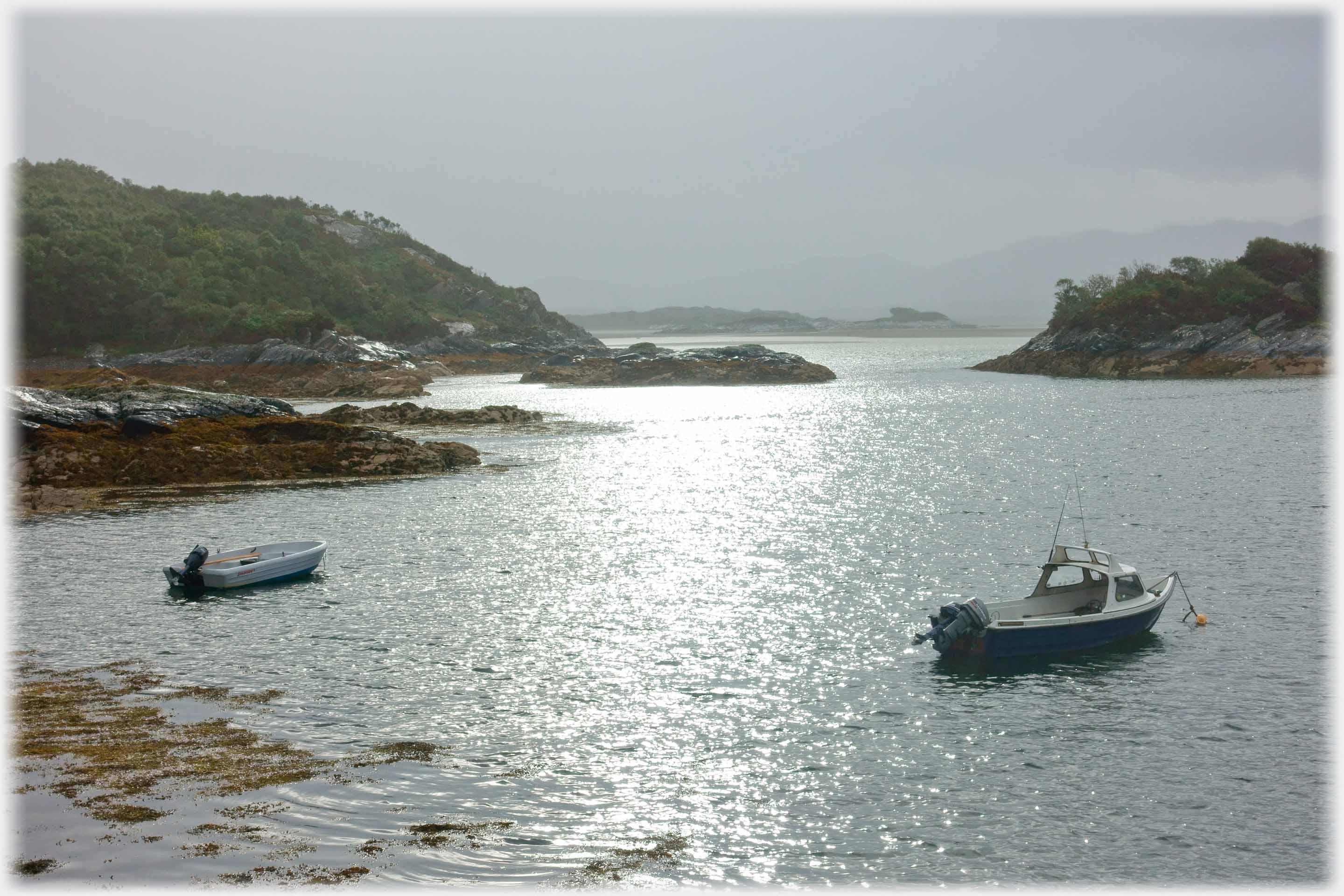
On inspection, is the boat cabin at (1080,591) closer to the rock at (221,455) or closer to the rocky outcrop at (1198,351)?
the rock at (221,455)

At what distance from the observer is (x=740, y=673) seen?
25547 mm

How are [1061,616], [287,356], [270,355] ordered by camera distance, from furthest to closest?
[270,355] → [287,356] → [1061,616]

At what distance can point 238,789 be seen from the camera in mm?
17594

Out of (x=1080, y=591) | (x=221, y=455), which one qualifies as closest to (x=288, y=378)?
(x=221, y=455)

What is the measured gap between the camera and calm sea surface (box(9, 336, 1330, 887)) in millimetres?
16609

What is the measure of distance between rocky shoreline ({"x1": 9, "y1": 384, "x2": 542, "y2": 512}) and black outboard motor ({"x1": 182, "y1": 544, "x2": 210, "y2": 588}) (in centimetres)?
2041

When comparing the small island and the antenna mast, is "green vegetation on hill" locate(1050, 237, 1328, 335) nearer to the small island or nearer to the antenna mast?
the small island

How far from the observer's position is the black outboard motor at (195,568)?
3366cm

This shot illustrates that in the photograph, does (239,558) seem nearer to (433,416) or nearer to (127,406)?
(127,406)

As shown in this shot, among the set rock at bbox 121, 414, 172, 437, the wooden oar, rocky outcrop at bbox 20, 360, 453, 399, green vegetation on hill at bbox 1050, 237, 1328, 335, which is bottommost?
the wooden oar

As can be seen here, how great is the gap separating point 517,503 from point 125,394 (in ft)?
101

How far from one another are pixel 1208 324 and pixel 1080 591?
12680 cm

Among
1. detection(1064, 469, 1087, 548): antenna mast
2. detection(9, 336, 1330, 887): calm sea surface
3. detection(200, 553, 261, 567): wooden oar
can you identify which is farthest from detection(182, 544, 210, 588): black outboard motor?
detection(1064, 469, 1087, 548): antenna mast

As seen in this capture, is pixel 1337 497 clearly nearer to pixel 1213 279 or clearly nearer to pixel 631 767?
pixel 631 767
